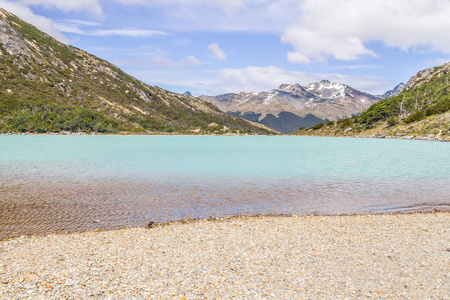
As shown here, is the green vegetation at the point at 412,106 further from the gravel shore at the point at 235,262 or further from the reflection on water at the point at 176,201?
the gravel shore at the point at 235,262

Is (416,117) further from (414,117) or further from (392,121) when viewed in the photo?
(392,121)

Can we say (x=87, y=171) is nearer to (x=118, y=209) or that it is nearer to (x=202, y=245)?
(x=118, y=209)

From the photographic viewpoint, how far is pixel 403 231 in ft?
52.5

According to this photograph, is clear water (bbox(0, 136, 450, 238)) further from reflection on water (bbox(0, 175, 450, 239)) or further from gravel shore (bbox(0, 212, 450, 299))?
gravel shore (bbox(0, 212, 450, 299))

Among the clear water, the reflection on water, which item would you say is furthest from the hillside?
the reflection on water

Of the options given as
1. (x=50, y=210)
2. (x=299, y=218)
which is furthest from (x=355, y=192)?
(x=50, y=210)

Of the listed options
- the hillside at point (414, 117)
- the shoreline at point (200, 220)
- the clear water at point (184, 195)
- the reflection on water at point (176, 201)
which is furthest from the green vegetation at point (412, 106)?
the shoreline at point (200, 220)

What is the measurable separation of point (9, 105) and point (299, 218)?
24132 centimetres

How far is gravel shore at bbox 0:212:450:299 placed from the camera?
30.9 feet

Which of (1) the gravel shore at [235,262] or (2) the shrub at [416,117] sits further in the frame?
(2) the shrub at [416,117]

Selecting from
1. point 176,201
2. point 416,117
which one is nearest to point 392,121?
point 416,117

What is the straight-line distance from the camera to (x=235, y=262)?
1182 cm

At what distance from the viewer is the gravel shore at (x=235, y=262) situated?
942 centimetres

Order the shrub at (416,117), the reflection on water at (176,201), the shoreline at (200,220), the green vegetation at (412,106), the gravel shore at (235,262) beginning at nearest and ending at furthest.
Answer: the gravel shore at (235,262)
the shoreline at (200,220)
the reflection on water at (176,201)
the shrub at (416,117)
the green vegetation at (412,106)
